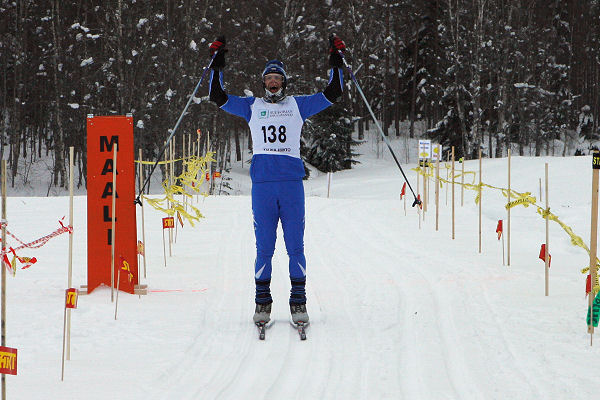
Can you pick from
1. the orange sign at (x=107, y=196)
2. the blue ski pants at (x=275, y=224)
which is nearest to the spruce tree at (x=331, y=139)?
the orange sign at (x=107, y=196)

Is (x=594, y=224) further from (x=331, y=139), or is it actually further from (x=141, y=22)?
(x=331, y=139)

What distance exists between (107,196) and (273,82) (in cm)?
188

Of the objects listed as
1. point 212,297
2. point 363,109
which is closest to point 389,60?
point 363,109

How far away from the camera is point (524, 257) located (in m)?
8.04

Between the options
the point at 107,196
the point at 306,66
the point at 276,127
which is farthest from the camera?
the point at 306,66

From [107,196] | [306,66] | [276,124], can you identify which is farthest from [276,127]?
[306,66]

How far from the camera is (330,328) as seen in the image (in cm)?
474

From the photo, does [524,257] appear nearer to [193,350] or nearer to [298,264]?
[298,264]

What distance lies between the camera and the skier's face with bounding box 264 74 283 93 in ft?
16.0

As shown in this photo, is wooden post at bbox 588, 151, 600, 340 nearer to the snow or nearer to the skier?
the skier

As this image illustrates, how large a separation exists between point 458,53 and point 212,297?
87.3ft

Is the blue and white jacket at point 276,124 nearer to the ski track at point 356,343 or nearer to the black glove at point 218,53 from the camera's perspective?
the black glove at point 218,53

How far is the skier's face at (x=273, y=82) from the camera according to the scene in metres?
4.89

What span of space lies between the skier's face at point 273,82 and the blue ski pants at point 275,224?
0.73 m
